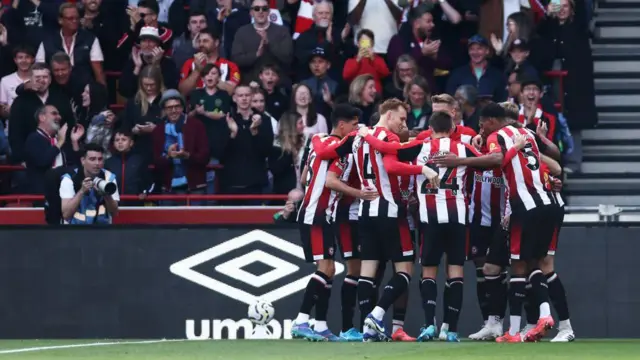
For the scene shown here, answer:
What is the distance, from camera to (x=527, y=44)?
19.4 meters

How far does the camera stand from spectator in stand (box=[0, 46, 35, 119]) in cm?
1927

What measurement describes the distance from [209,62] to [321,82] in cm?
148

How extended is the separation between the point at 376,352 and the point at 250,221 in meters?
5.30

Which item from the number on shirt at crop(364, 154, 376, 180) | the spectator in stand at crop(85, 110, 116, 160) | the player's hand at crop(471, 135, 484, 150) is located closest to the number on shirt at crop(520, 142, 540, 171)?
the player's hand at crop(471, 135, 484, 150)

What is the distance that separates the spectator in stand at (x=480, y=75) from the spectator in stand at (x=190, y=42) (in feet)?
Answer: 11.1

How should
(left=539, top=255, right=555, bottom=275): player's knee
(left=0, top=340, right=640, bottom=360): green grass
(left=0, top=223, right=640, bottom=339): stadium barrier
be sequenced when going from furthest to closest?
(left=0, top=223, right=640, bottom=339): stadium barrier < (left=539, top=255, right=555, bottom=275): player's knee < (left=0, top=340, right=640, bottom=360): green grass

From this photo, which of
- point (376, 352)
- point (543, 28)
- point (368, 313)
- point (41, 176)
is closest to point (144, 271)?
point (41, 176)

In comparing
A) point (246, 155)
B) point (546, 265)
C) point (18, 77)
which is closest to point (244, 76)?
point (246, 155)

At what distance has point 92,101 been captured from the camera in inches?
760

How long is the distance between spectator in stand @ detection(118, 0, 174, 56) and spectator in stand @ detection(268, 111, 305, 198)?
7.92 feet

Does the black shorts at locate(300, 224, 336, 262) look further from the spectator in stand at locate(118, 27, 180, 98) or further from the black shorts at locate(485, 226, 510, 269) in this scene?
the spectator in stand at locate(118, 27, 180, 98)

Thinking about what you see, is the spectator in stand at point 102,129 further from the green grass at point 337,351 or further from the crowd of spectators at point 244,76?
the green grass at point 337,351

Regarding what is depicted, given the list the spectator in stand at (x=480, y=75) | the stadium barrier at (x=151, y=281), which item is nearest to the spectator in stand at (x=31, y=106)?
the stadium barrier at (x=151, y=281)

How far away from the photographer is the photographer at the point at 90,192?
16953mm
